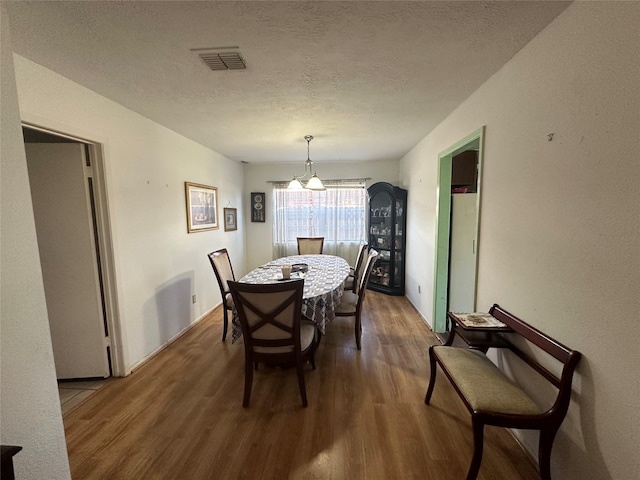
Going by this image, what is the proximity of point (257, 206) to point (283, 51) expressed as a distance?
3799 millimetres

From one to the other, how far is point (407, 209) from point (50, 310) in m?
4.36

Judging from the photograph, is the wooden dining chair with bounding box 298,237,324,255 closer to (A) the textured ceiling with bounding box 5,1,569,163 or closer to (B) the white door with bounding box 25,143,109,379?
(A) the textured ceiling with bounding box 5,1,569,163

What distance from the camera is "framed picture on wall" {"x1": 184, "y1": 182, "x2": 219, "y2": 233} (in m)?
3.21

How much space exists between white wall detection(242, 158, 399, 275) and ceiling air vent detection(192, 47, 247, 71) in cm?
329

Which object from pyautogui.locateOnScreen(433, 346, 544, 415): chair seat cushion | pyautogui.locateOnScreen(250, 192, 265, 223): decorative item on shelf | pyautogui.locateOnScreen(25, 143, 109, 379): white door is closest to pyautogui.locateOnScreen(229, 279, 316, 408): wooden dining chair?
pyautogui.locateOnScreen(433, 346, 544, 415): chair seat cushion

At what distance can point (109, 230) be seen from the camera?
83.3 inches

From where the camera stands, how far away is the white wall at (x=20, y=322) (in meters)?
1.04

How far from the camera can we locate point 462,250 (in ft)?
9.18

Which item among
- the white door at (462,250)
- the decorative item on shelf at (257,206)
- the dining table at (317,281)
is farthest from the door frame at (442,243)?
the decorative item on shelf at (257,206)

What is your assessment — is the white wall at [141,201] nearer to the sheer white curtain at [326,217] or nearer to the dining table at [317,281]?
the dining table at [317,281]

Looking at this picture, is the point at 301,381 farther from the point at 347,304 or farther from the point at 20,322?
the point at 20,322

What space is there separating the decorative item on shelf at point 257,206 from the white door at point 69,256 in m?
3.10

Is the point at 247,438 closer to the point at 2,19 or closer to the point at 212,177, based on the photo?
the point at 2,19

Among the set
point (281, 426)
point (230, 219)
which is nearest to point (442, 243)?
point (281, 426)
